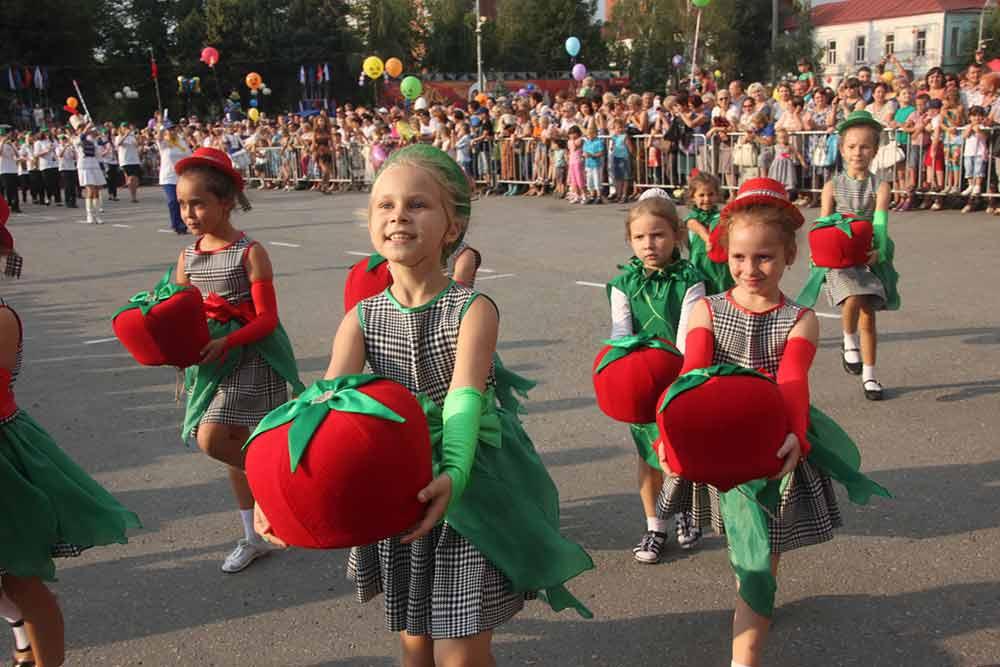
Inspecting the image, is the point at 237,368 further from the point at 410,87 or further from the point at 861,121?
the point at 410,87

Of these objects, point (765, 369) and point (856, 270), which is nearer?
point (765, 369)

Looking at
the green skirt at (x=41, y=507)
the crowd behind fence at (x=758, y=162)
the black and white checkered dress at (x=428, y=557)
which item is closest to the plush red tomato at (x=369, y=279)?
the green skirt at (x=41, y=507)

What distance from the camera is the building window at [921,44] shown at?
7762cm

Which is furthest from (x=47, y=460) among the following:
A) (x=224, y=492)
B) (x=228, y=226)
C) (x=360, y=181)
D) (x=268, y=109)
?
(x=268, y=109)

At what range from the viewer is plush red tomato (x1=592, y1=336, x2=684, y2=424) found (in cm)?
316

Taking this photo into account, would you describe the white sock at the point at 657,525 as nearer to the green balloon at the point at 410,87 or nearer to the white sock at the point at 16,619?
the white sock at the point at 16,619

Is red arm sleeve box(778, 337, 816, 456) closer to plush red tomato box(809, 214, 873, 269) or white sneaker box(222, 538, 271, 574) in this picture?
white sneaker box(222, 538, 271, 574)

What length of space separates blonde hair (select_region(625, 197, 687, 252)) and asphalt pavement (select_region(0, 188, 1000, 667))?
51.8 inches

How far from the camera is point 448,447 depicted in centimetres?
222

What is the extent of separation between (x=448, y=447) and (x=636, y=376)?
1.10 meters

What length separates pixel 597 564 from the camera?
159 inches

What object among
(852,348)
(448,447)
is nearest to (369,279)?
(448,447)

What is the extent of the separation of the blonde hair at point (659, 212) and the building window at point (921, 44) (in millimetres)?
83594

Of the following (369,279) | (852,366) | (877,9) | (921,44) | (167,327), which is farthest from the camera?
(877,9)
